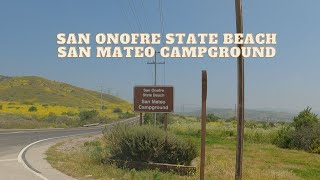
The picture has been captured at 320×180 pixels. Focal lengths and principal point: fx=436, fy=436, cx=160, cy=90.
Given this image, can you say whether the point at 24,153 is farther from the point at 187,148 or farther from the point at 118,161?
the point at 187,148

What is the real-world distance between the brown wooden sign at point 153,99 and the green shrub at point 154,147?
9.46 feet

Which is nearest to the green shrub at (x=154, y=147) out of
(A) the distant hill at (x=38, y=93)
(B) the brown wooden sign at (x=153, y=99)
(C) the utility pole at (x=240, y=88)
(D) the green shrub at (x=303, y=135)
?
(B) the brown wooden sign at (x=153, y=99)

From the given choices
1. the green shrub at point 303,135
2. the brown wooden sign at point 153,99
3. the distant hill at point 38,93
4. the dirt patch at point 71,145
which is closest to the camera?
the brown wooden sign at point 153,99

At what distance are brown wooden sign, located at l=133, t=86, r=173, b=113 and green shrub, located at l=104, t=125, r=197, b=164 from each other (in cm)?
288

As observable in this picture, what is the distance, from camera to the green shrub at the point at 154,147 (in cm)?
1449

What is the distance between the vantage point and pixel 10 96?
154000 mm

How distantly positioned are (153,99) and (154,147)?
12.7 ft

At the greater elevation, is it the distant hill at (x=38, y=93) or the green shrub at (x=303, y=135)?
the distant hill at (x=38, y=93)

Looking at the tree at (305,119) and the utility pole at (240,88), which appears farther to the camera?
the tree at (305,119)

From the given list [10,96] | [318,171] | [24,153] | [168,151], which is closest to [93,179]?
[168,151]

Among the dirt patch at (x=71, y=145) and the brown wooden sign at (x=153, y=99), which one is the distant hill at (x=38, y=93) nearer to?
the dirt patch at (x=71, y=145)

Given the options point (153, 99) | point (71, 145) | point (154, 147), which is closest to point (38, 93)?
point (71, 145)

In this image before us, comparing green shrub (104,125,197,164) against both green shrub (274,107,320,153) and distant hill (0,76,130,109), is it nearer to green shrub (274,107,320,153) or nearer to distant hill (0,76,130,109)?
green shrub (274,107,320,153)

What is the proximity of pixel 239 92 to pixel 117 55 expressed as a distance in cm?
364
